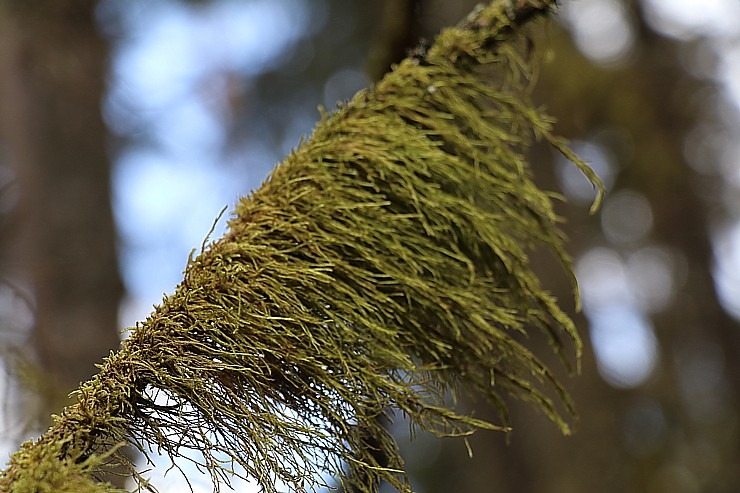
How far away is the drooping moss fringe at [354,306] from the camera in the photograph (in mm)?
493

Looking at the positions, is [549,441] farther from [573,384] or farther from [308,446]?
[308,446]

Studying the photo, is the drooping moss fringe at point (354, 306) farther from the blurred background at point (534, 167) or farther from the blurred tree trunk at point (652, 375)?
the blurred tree trunk at point (652, 375)

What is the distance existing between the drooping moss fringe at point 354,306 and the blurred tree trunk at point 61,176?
1.10 metres

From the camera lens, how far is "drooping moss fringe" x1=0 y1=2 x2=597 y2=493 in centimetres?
49

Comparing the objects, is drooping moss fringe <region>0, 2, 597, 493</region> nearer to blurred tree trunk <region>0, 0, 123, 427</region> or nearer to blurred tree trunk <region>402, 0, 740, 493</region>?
blurred tree trunk <region>0, 0, 123, 427</region>

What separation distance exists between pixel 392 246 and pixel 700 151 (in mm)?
4403

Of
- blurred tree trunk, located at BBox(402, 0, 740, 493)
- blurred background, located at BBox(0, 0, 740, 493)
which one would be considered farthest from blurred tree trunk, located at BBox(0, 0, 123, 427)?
blurred tree trunk, located at BBox(402, 0, 740, 493)

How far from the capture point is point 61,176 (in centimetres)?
179

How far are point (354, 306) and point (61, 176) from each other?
152 centimetres

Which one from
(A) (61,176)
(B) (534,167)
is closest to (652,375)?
(B) (534,167)

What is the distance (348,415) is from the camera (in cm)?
54

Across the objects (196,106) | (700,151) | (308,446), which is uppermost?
(196,106)

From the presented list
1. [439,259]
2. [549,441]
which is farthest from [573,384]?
[439,259]

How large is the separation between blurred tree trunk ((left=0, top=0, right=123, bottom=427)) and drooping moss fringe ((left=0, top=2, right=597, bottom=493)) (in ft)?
3.60
